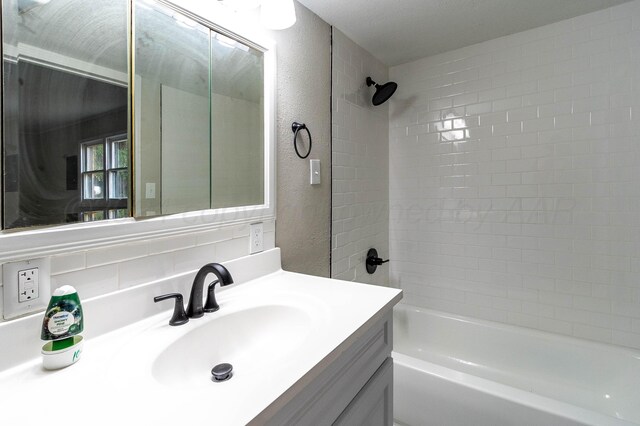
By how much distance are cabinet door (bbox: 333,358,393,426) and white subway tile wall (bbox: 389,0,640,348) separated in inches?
57.5

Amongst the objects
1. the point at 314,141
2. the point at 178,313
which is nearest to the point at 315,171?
the point at 314,141

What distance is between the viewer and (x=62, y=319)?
2.20 ft

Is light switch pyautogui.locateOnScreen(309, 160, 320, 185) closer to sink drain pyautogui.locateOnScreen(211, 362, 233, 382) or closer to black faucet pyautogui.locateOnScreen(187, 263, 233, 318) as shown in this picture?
black faucet pyautogui.locateOnScreen(187, 263, 233, 318)

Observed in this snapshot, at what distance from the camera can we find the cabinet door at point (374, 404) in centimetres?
83

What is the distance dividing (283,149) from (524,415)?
58.3 inches

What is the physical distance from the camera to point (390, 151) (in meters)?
2.51

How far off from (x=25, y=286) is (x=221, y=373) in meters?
0.50

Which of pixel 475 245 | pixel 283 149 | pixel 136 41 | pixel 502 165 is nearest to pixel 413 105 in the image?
pixel 502 165

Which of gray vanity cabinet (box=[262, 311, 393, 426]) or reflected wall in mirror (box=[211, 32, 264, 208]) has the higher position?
reflected wall in mirror (box=[211, 32, 264, 208])

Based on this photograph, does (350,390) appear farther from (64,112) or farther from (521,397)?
(64,112)

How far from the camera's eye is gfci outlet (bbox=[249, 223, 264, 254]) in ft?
4.25

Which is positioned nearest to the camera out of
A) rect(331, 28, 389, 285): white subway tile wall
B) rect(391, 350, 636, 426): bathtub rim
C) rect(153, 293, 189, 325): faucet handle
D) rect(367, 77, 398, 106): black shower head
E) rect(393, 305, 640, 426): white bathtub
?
rect(153, 293, 189, 325): faucet handle

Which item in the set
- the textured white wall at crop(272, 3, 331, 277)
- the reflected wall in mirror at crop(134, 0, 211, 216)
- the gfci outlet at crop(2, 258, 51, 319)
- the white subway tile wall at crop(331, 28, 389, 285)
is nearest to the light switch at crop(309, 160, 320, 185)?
the textured white wall at crop(272, 3, 331, 277)

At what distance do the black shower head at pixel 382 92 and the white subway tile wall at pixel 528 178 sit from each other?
329mm
